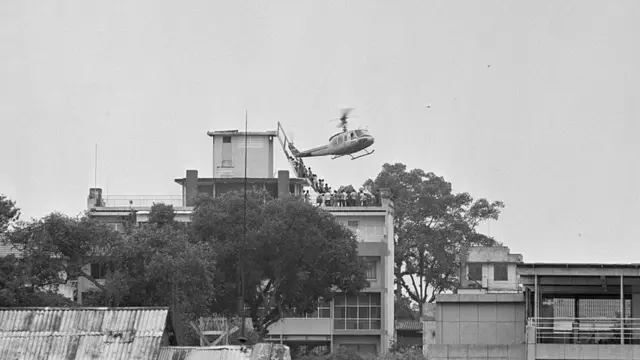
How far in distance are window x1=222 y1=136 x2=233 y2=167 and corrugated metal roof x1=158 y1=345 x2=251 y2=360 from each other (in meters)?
75.8

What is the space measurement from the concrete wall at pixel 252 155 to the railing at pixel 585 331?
223 feet

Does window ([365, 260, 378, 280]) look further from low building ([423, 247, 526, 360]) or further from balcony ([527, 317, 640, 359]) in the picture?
balcony ([527, 317, 640, 359])

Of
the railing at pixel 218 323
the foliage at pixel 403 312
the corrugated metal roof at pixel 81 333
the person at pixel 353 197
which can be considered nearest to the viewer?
the corrugated metal roof at pixel 81 333

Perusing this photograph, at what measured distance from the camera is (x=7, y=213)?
100188 mm

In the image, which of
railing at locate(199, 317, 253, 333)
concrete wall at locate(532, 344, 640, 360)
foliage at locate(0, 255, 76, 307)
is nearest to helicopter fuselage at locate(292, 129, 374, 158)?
railing at locate(199, 317, 253, 333)

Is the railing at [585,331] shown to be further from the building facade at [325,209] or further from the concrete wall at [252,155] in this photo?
the concrete wall at [252,155]

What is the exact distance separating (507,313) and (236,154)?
6812 centimetres

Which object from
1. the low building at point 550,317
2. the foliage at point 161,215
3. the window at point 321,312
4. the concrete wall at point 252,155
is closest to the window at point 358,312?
the window at point 321,312

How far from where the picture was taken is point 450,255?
14800 cm

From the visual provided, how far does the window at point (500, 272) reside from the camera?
106062mm

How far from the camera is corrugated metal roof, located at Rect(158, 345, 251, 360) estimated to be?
4981cm

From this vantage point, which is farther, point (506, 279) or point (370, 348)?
point (370, 348)

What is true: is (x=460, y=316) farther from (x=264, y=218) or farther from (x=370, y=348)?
(x=370, y=348)

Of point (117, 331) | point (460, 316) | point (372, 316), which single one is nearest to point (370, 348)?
point (372, 316)
